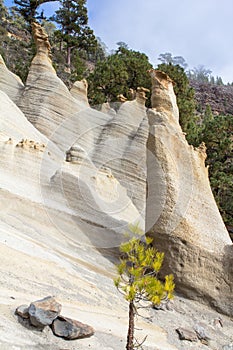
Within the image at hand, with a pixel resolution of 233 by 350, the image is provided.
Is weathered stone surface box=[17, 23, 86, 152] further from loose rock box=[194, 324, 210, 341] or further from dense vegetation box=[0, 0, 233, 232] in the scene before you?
loose rock box=[194, 324, 210, 341]

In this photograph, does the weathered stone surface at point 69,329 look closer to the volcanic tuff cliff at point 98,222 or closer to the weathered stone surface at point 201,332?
the volcanic tuff cliff at point 98,222

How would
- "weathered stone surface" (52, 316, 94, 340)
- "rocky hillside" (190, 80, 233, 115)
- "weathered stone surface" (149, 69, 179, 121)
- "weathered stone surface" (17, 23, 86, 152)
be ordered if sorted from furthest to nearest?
"rocky hillside" (190, 80, 233, 115) < "weathered stone surface" (17, 23, 86, 152) < "weathered stone surface" (149, 69, 179, 121) < "weathered stone surface" (52, 316, 94, 340)

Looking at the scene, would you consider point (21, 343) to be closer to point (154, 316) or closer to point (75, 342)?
point (75, 342)

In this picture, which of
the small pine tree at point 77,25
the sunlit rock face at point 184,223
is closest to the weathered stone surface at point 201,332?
the sunlit rock face at point 184,223

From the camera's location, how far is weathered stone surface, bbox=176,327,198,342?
19.5ft

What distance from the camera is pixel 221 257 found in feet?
25.5

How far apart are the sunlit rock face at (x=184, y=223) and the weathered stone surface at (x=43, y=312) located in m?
3.98

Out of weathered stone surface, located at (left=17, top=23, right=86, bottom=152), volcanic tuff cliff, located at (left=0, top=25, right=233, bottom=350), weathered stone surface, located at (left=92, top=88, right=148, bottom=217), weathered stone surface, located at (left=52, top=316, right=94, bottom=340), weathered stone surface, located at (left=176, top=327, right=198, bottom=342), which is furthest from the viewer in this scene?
weathered stone surface, located at (left=17, top=23, right=86, bottom=152)

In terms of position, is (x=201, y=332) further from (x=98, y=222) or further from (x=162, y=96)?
(x=162, y=96)

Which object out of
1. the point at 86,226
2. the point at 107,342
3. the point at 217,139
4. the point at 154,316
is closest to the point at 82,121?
the point at 217,139

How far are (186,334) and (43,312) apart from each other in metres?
2.92

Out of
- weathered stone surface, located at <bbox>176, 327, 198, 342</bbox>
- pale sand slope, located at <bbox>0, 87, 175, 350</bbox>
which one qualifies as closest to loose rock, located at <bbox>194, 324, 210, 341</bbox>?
weathered stone surface, located at <bbox>176, 327, 198, 342</bbox>

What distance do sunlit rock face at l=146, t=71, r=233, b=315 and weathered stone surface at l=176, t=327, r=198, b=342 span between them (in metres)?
1.45

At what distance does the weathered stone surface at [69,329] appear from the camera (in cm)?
411
